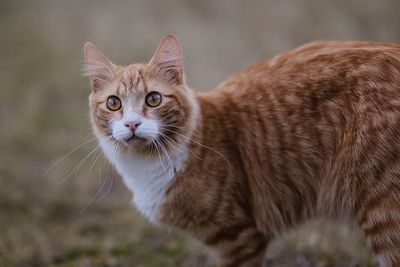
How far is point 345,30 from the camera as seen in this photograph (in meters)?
6.54

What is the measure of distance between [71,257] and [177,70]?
1.75 metres

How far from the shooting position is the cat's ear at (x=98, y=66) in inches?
127

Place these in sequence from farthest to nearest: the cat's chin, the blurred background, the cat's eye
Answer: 1. the blurred background
2. the cat's eye
3. the cat's chin

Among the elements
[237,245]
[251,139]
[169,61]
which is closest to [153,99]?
[169,61]

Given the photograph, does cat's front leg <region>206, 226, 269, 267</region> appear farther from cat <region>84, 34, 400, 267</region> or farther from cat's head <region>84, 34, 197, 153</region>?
cat's head <region>84, 34, 197, 153</region>

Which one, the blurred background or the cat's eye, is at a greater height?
the cat's eye

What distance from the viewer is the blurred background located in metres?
4.05

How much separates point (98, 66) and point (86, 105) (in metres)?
4.28

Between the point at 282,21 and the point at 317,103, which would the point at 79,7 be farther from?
the point at 317,103

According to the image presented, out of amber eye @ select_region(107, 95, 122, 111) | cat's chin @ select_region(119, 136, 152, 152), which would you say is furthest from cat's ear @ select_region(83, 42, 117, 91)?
cat's chin @ select_region(119, 136, 152, 152)

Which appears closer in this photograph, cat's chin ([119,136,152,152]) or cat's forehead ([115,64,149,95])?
cat's chin ([119,136,152,152])

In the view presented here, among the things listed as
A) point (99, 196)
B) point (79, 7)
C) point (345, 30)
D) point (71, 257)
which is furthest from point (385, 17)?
point (79, 7)

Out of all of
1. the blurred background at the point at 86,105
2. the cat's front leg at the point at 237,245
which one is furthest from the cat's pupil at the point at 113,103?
the cat's front leg at the point at 237,245

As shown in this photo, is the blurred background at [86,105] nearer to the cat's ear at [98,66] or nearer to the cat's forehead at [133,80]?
the cat's ear at [98,66]
